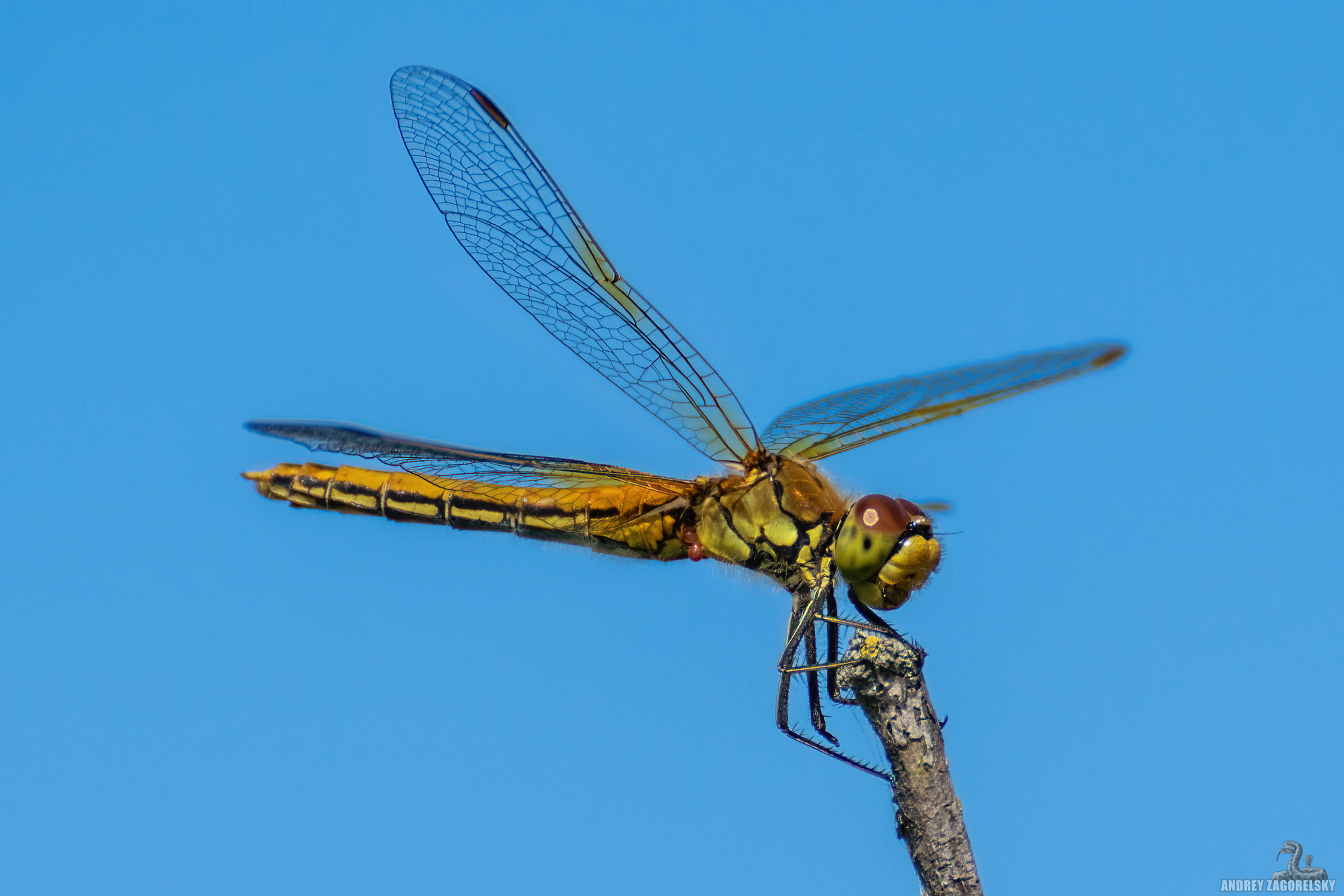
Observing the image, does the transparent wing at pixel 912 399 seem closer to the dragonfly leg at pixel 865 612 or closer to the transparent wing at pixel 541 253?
the transparent wing at pixel 541 253

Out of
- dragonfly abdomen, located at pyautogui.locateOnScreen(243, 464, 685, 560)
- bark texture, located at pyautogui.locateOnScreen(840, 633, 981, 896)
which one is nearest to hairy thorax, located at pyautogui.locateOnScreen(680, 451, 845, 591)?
dragonfly abdomen, located at pyautogui.locateOnScreen(243, 464, 685, 560)

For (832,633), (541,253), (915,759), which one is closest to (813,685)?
(832,633)

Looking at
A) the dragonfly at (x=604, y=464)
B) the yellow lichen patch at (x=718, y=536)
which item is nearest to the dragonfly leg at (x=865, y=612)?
the dragonfly at (x=604, y=464)

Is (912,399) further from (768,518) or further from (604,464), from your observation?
(604,464)

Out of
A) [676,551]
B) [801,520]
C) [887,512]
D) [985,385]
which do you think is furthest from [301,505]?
[985,385]

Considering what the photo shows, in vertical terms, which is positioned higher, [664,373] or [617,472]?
[664,373]

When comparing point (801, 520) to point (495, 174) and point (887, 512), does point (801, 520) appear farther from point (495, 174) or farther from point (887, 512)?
point (495, 174)
